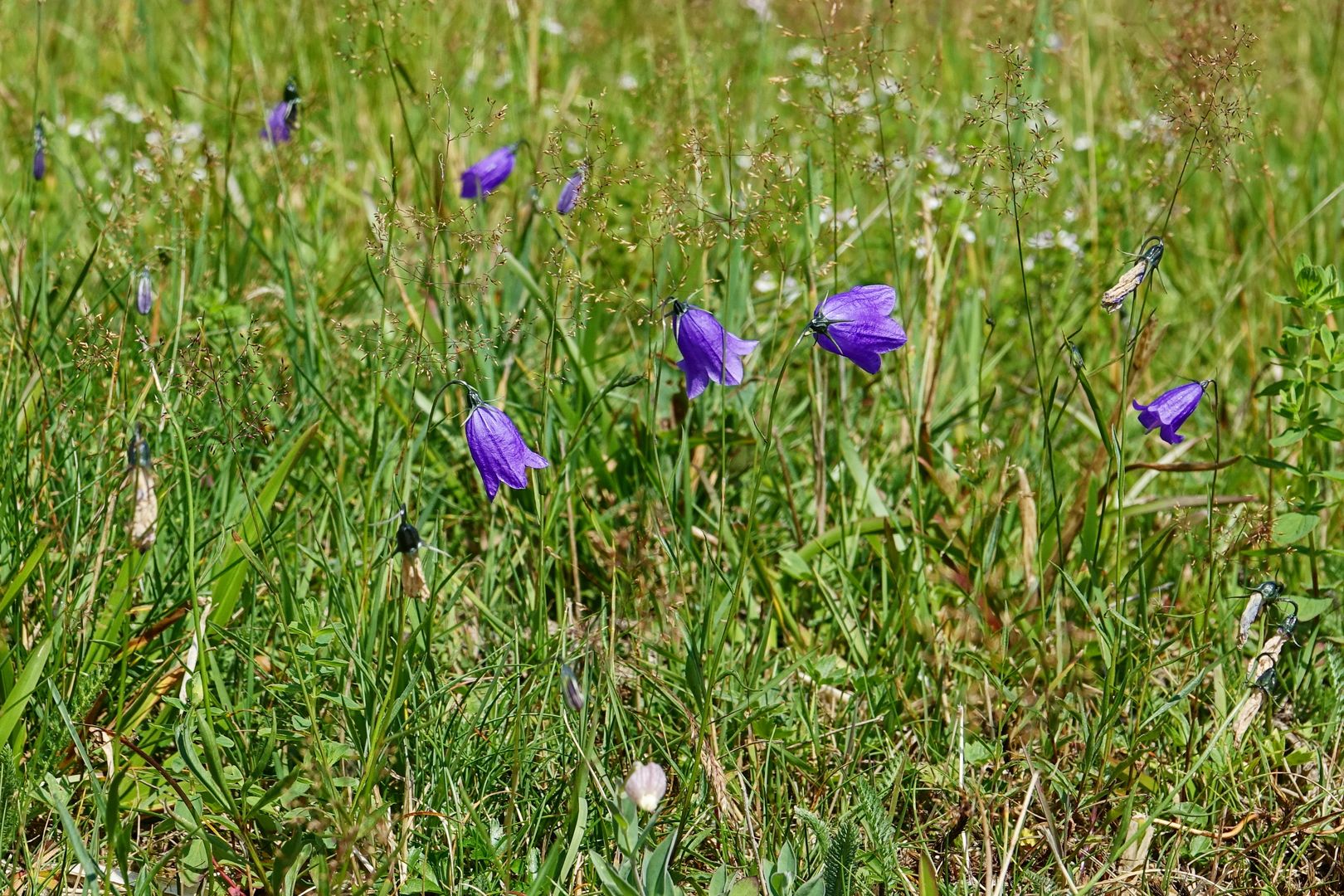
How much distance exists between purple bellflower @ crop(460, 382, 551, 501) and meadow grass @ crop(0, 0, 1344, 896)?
73 mm

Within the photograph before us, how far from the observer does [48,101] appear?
3939mm

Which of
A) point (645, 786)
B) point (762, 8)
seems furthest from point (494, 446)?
point (762, 8)

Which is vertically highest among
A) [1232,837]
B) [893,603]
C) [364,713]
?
[364,713]

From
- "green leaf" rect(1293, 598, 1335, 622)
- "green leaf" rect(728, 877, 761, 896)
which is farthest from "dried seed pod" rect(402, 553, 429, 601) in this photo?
"green leaf" rect(1293, 598, 1335, 622)

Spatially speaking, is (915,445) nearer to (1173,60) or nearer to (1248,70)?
(1248,70)

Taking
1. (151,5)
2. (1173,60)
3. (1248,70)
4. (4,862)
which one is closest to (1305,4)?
(1173,60)

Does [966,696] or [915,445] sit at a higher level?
[915,445]

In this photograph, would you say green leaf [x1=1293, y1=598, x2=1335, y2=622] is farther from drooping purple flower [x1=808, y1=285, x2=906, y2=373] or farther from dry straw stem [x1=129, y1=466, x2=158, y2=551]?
dry straw stem [x1=129, y1=466, x2=158, y2=551]

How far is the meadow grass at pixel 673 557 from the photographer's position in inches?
70.2

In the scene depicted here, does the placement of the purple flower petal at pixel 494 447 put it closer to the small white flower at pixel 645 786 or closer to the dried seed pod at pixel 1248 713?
the small white flower at pixel 645 786

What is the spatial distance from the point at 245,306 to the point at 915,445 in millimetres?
1599

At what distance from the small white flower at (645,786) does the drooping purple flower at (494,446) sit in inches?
17.2

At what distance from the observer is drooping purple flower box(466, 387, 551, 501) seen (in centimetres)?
172

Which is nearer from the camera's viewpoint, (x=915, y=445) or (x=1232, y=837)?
(x=1232, y=837)
